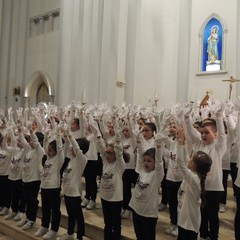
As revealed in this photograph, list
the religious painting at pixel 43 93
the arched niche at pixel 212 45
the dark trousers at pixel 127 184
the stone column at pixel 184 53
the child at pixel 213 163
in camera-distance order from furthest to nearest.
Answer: the religious painting at pixel 43 93, the arched niche at pixel 212 45, the stone column at pixel 184 53, the dark trousers at pixel 127 184, the child at pixel 213 163

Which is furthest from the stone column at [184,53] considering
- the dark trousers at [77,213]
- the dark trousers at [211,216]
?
the dark trousers at [211,216]

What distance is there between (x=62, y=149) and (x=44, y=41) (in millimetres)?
9555

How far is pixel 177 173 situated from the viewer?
3.90 meters

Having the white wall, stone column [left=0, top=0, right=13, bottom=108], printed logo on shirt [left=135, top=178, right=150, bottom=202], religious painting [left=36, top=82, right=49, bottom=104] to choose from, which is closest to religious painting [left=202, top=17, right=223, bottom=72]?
the white wall

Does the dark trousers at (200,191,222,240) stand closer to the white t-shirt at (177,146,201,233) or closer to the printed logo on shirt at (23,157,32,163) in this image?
the white t-shirt at (177,146,201,233)

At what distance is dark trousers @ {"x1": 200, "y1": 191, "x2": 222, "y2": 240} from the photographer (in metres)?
3.29

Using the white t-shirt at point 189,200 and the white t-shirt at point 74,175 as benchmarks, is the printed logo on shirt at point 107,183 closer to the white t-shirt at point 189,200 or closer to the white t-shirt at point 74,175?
the white t-shirt at point 74,175

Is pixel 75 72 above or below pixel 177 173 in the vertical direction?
above

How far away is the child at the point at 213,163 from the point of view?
10.9 feet

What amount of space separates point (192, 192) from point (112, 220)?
45.3 inches

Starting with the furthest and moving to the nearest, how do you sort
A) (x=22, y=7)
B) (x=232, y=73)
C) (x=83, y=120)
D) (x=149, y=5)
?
(x=22, y=7) → (x=149, y=5) → (x=232, y=73) → (x=83, y=120)

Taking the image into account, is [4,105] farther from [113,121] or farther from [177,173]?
[177,173]

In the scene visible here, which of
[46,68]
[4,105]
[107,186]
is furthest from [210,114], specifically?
[4,105]

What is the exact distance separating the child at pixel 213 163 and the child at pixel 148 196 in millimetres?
505
